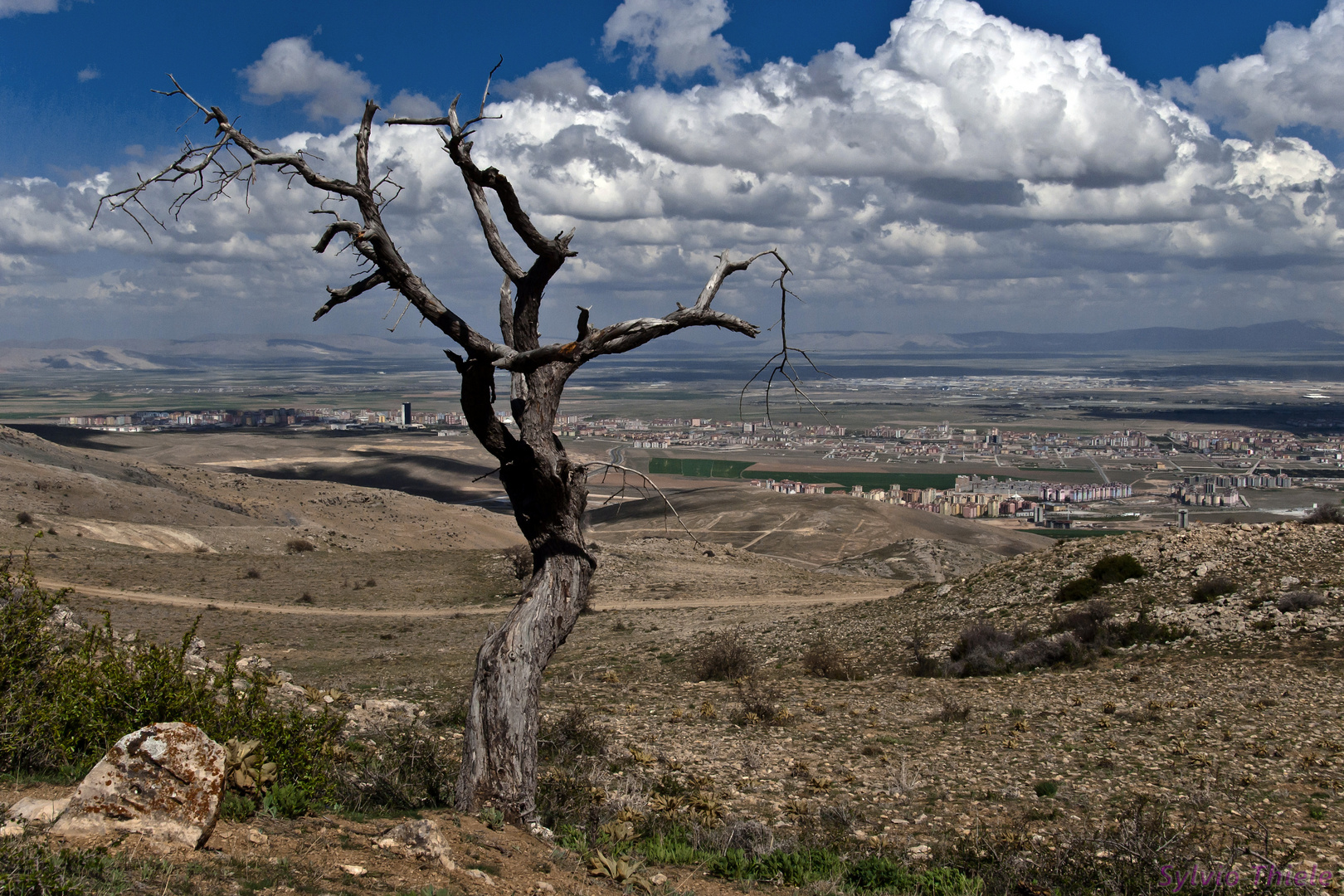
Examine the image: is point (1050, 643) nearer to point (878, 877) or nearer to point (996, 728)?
point (996, 728)

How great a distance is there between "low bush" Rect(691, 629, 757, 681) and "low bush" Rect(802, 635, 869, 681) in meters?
1.11

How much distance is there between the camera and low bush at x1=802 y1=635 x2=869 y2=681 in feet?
51.5

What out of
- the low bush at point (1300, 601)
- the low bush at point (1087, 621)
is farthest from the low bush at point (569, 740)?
the low bush at point (1300, 601)

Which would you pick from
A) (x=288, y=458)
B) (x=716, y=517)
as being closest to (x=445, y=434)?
(x=288, y=458)

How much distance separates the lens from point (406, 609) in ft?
85.6

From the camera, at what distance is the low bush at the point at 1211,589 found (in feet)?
54.3

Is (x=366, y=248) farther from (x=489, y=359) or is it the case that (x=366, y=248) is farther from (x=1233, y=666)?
(x=1233, y=666)

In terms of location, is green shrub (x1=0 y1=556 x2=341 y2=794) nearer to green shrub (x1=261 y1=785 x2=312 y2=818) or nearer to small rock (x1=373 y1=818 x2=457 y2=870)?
green shrub (x1=261 y1=785 x2=312 y2=818)

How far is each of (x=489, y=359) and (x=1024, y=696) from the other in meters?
10.5

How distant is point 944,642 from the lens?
17.4 metres

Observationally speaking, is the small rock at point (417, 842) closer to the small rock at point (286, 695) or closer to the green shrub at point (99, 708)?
the green shrub at point (99, 708)

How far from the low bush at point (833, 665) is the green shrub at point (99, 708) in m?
10.7

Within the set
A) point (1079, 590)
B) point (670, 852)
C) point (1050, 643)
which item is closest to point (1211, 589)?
point (1079, 590)

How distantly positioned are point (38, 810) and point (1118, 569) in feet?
62.3
